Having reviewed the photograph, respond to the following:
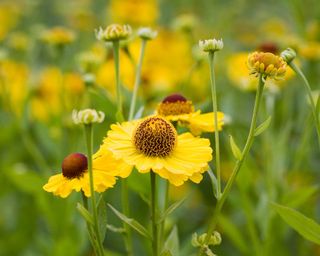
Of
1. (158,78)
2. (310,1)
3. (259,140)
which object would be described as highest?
(310,1)

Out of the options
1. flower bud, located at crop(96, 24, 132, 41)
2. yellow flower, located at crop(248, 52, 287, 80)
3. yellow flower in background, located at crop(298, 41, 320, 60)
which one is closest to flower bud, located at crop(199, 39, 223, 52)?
yellow flower, located at crop(248, 52, 287, 80)

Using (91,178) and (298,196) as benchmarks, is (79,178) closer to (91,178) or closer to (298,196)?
(91,178)

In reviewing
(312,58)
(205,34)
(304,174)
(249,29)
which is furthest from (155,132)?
(249,29)

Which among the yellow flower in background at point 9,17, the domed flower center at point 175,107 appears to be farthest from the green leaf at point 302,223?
the yellow flower in background at point 9,17

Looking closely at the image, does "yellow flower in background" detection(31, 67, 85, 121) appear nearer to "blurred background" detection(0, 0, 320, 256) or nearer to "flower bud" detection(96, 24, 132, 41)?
"blurred background" detection(0, 0, 320, 256)

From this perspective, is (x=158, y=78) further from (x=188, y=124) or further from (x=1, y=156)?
(x=188, y=124)

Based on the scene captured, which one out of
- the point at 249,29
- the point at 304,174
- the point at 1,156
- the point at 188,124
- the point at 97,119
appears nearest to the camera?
the point at 97,119
